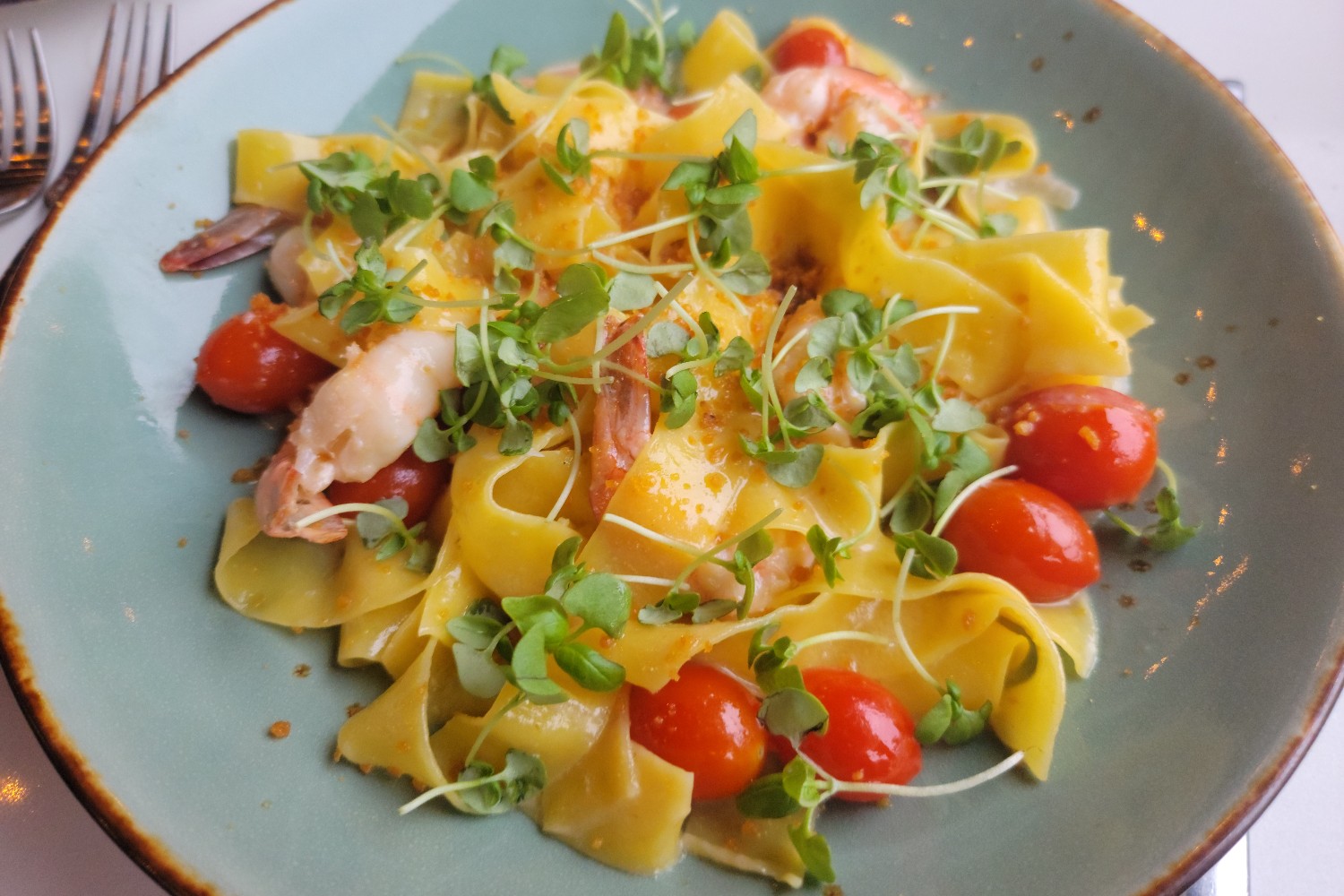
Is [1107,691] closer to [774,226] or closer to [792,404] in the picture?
[792,404]

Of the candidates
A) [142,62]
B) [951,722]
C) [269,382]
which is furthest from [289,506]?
[142,62]

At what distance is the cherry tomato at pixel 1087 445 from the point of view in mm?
2514

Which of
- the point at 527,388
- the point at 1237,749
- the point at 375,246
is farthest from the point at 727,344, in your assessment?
the point at 1237,749

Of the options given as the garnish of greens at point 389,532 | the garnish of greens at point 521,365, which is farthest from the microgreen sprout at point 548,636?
the garnish of greens at point 521,365

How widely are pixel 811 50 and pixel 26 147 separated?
118 inches

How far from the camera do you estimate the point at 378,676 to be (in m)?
2.43

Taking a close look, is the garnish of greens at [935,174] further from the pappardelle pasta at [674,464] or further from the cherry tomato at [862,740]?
the cherry tomato at [862,740]

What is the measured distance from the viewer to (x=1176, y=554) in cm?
251

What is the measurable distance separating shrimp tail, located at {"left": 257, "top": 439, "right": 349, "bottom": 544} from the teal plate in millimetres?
230

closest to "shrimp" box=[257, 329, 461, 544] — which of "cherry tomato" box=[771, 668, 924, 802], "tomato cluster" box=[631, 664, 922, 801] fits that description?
"tomato cluster" box=[631, 664, 922, 801]

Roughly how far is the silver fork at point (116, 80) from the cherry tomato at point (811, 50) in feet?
7.99

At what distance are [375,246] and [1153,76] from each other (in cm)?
265

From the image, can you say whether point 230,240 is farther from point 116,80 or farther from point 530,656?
point 530,656

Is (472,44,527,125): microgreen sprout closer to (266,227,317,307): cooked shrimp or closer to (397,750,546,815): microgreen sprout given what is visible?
(266,227,317,307): cooked shrimp
